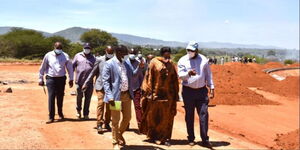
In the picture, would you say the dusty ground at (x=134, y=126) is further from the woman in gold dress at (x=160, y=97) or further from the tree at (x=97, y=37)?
the tree at (x=97, y=37)

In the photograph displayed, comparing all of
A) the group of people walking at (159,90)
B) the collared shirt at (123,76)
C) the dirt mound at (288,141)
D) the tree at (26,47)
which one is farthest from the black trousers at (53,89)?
the tree at (26,47)

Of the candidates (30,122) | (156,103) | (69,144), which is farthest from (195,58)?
(30,122)

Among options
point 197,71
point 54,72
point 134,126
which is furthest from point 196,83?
point 54,72

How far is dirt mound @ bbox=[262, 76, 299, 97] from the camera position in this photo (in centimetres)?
2634

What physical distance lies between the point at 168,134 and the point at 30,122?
354cm

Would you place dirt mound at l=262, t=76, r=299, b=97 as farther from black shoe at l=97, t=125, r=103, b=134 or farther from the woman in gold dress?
black shoe at l=97, t=125, r=103, b=134

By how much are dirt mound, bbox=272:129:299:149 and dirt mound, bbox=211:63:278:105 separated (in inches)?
304

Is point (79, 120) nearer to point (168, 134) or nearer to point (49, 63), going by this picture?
point (49, 63)

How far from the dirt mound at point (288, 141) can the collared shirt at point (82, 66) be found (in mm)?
5371

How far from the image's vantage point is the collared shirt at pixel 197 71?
23.8ft

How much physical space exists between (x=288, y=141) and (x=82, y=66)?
637 centimetres

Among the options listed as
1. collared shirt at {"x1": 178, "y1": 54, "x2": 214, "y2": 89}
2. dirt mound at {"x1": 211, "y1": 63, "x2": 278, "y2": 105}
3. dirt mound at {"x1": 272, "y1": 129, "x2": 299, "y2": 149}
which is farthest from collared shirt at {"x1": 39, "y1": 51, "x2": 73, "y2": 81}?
dirt mound at {"x1": 211, "y1": 63, "x2": 278, "y2": 105}

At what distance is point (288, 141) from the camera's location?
425 inches

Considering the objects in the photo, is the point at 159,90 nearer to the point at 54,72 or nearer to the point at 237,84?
the point at 54,72
